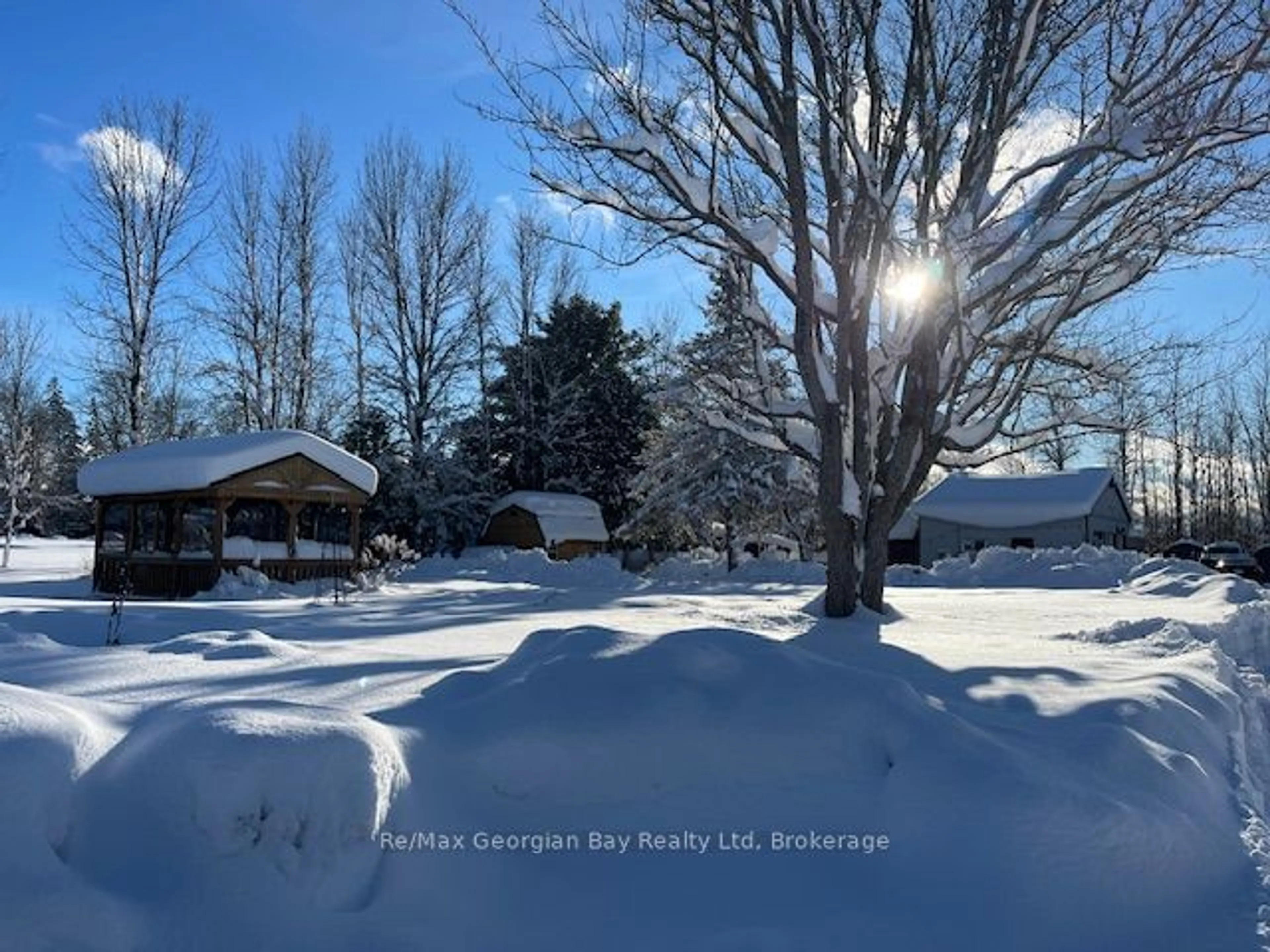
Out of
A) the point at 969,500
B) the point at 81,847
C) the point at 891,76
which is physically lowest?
→ the point at 81,847

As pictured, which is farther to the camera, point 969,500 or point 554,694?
point 969,500

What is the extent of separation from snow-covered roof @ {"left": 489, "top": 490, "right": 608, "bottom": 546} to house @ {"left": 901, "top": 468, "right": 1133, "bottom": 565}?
44.0 ft

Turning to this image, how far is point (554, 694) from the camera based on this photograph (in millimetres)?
4762

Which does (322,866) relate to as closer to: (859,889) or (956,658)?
(859,889)

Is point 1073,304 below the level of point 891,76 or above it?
below

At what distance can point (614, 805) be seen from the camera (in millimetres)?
4188

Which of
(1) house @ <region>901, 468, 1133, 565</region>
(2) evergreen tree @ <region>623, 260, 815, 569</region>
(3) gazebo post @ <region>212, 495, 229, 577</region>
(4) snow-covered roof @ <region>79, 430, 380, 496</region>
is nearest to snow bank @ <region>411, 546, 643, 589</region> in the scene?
(2) evergreen tree @ <region>623, 260, 815, 569</region>

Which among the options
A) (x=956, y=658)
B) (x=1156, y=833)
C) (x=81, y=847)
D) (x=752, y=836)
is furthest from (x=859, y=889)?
(x=956, y=658)

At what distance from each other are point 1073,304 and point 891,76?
3474mm

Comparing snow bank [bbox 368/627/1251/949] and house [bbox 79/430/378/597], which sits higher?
house [bbox 79/430/378/597]

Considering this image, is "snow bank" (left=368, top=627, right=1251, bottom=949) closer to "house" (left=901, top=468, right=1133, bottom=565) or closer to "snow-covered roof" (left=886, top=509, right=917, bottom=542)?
"house" (left=901, top=468, right=1133, bottom=565)

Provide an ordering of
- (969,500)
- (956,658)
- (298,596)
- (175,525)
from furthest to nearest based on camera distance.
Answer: (969,500), (175,525), (298,596), (956,658)

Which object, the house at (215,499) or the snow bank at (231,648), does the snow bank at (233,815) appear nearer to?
the snow bank at (231,648)

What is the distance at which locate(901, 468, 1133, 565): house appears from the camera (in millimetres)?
42062
